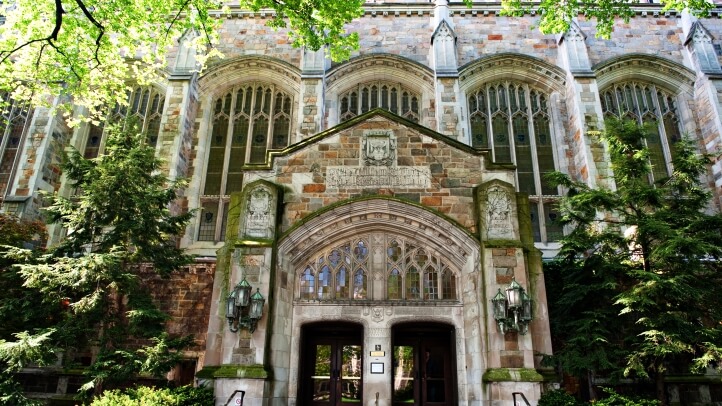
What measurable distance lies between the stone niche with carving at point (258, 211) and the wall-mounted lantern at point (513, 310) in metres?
4.30

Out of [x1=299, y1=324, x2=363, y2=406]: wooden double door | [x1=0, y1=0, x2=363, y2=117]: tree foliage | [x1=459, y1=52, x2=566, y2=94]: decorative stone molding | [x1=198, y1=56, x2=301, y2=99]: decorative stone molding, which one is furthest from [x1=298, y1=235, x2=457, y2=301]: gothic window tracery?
[x1=459, y1=52, x2=566, y2=94]: decorative stone molding

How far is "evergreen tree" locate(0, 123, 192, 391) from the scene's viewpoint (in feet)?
27.3

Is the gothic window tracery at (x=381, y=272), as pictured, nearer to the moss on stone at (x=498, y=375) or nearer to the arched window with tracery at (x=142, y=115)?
the moss on stone at (x=498, y=375)

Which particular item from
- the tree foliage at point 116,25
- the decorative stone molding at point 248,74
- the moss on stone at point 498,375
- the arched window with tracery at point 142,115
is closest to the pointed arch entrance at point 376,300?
the moss on stone at point 498,375

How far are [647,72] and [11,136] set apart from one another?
21.7m

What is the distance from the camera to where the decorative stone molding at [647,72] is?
15609mm

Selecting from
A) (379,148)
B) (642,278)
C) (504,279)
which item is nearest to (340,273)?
(379,148)

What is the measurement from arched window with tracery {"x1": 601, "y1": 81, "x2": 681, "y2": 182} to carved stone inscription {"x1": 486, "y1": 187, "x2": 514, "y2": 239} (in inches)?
354

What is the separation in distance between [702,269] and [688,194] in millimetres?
1849

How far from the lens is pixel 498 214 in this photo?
28.7 ft

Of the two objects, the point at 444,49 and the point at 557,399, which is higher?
the point at 444,49

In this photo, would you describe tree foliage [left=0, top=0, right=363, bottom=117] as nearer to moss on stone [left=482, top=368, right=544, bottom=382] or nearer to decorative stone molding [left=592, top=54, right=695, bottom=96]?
moss on stone [left=482, top=368, right=544, bottom=382]

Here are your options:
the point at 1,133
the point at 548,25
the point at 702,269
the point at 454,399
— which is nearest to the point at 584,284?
the point at 702,269

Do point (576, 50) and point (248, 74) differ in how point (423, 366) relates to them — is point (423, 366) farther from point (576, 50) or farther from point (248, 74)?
point (576, 50)
